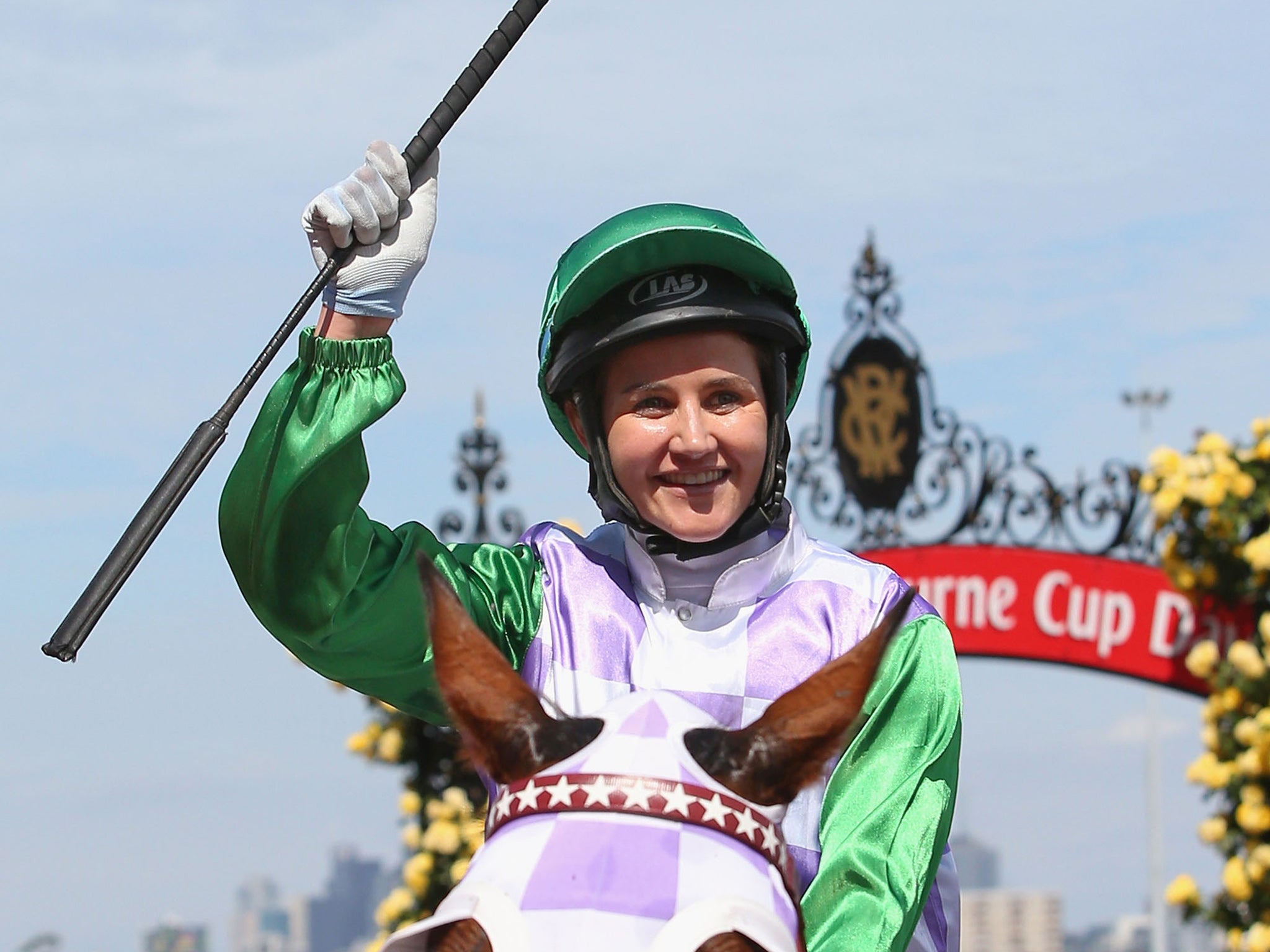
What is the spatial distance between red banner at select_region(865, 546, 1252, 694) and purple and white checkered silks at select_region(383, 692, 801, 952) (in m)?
9.59

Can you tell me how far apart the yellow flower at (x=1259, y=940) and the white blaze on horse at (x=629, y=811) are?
7530mm

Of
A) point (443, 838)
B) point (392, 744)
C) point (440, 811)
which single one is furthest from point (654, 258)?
point (392, 744)

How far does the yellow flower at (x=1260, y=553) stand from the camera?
945 centimetres

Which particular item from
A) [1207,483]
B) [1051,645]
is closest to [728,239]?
[1207,483]

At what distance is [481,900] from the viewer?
1.82 meters

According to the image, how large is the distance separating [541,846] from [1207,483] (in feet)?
27.7

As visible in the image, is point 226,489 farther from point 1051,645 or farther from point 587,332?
point 1051,645

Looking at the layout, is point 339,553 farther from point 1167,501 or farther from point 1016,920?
point 1016,920

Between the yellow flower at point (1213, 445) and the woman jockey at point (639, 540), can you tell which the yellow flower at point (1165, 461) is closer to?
the yellow flower at point (1213, 445)

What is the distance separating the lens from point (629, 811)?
1.89m

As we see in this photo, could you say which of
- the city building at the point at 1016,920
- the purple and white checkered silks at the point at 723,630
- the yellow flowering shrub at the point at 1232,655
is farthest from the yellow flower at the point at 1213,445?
the city building at the point at 1016,920

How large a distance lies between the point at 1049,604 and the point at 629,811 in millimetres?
10124

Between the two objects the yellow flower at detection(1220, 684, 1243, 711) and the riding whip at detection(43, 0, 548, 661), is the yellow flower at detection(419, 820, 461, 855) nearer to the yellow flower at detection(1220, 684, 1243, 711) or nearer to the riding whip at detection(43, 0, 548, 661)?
the yellow flower at detection(1220, 684, 1243, 711)

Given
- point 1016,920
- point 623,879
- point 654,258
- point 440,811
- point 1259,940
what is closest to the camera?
point 623,879
